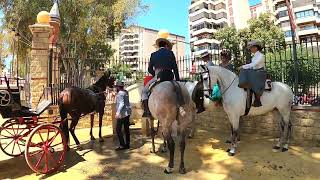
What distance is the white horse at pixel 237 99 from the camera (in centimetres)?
814

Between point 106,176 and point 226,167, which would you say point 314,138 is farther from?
point 106,176

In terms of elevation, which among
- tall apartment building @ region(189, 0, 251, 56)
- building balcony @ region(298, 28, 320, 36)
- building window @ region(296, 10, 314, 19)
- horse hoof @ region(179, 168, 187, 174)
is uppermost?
tall apartment building @ region(189, 0, 251, 56)

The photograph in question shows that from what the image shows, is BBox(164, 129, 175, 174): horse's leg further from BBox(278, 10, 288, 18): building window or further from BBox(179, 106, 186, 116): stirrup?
BBox(278, 10, 288, 18): building window

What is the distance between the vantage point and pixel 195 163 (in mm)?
7645

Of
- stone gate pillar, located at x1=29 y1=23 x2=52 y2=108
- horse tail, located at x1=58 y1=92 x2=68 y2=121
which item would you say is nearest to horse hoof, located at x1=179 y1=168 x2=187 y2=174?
horse tail, located at x1=58 y1=92 x2=68 y2=121

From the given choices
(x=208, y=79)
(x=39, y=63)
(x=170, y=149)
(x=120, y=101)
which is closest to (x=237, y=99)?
(x=208, y=79)

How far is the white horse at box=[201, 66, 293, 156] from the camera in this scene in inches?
320

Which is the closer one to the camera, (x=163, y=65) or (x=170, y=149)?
(x=170, y=149)

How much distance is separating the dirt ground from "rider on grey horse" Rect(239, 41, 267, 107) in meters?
1.39

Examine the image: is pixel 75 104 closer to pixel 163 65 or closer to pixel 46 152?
pixel 46 152

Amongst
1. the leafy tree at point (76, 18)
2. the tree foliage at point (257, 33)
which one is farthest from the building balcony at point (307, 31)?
the leafy tree at point (76, 18)

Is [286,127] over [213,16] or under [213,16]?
under

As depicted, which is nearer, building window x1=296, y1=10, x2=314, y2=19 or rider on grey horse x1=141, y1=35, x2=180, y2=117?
rider on grey horse x1=141, y1=35, x2=180, y2=117

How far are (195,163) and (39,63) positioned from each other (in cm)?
737
